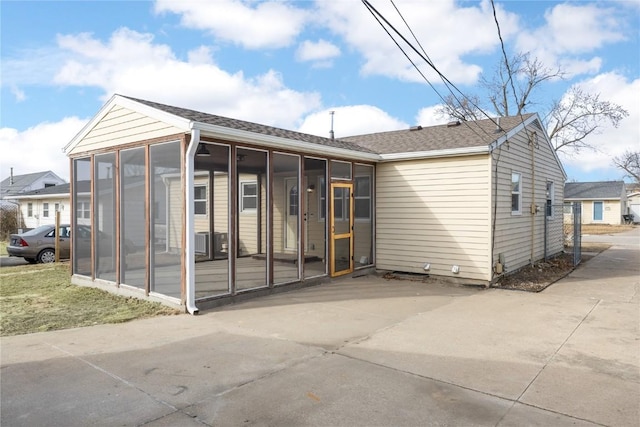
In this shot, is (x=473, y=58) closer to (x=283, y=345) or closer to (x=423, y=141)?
(x=423, y=141)

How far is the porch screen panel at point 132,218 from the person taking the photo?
22.7ft

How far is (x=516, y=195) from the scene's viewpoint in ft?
32.5

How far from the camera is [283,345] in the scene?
4.71 metres

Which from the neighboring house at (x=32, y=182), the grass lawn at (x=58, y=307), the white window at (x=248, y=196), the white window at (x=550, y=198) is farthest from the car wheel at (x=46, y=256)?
the neighboring house at (x=32, y=182)

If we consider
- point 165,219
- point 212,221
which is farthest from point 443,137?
point 165,219

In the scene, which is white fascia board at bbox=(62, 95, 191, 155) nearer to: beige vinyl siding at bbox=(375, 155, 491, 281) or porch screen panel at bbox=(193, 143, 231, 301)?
porch screen panel at bbox=(193, 143, 231, 301)

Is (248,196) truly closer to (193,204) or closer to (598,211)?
(193,204)

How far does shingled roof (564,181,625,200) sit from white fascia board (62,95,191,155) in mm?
39831

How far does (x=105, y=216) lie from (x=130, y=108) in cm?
212

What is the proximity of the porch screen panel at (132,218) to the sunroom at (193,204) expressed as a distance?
18mm

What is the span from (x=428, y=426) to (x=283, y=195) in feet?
29.7

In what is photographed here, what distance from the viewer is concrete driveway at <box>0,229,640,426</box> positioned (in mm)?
3113

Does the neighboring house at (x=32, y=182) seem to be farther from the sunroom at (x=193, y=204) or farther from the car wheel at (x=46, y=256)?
the sunroom at (x=193, y=204)

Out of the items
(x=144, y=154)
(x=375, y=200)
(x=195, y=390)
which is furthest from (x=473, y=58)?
(x=195, y=390)
